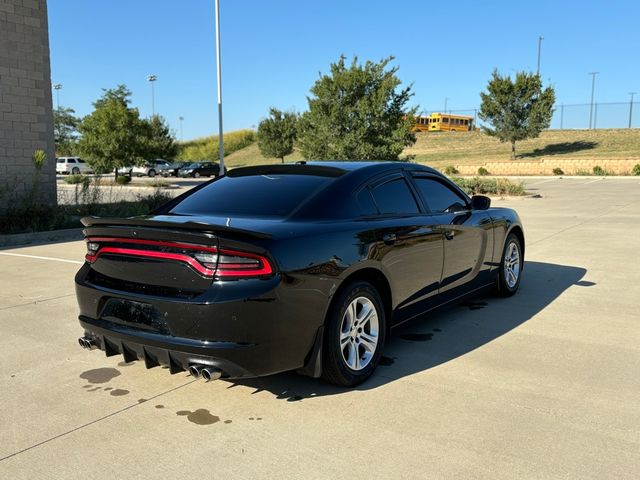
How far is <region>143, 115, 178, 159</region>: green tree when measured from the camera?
34.9 metres

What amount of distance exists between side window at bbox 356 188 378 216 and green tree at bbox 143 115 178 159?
32304 millimetres

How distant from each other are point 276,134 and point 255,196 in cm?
4542

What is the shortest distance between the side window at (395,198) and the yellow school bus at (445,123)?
71.7m

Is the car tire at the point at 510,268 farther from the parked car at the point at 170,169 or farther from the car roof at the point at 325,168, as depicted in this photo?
the parked car at the point at 170,169

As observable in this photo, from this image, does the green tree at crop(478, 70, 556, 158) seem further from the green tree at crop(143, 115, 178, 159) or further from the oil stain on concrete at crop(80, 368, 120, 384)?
the oil stain on concrete at crop(80, 368, 120, 384)

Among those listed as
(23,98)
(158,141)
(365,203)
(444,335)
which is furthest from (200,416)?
(158,141)

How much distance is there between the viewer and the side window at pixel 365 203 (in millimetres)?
4289

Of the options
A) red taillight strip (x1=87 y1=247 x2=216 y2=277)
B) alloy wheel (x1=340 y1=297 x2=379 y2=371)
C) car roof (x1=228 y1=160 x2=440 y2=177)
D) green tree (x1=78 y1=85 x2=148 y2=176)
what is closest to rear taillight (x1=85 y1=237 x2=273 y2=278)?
red taillight strip (x1=87 y1=247 x2=216 y2=277)

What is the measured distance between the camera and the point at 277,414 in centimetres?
355

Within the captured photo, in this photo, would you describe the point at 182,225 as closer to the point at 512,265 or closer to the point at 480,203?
the point at 480,203

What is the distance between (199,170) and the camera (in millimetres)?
48969

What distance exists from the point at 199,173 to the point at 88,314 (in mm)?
46360

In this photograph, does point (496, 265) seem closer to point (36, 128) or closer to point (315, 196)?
point (315, 196)

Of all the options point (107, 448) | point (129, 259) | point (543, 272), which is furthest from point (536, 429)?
point (543, 272)
